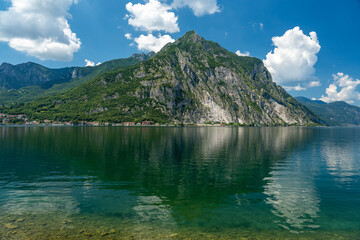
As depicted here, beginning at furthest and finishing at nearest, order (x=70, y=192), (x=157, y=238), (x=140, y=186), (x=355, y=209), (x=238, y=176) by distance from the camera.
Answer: (x=238, y=176), (x=140, y=186), (x=70, y=192), (x=355, y=209), (x=157, y=238)

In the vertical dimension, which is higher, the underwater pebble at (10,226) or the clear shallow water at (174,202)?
the underwater pebble at (10,226)

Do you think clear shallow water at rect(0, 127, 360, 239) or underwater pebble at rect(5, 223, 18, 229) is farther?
clear shallow water at rect(0, 127, 360, 239)

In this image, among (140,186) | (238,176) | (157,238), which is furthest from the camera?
(238,176)

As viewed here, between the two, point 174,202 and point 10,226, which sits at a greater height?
point 10,226

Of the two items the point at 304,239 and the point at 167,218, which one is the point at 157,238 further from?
the point at 304,239

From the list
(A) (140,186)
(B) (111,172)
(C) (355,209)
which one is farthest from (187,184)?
(C) (355,209)

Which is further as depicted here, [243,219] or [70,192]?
[70,192]

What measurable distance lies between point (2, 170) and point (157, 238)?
3510 cm

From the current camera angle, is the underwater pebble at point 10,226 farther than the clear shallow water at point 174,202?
No

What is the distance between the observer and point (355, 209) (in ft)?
76.8

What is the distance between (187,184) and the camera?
30.5 metres

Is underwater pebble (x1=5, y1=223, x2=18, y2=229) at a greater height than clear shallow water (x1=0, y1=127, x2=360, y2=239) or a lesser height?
greater

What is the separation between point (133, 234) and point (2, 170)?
33.3 m

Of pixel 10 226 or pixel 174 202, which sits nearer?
pixel 10 226
